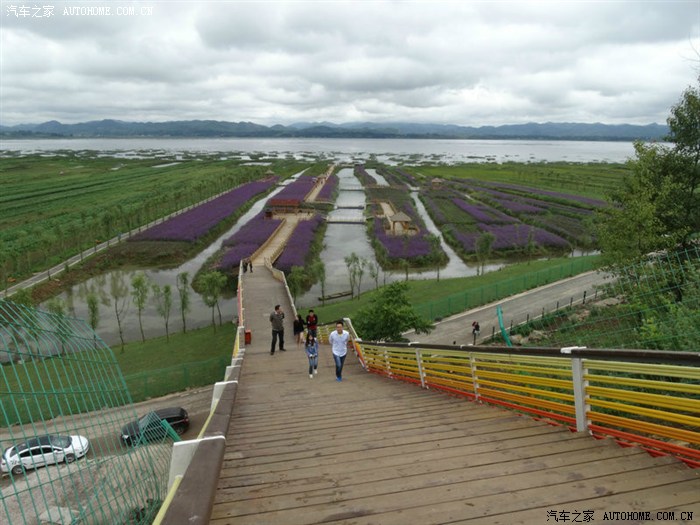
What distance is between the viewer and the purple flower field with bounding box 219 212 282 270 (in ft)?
115

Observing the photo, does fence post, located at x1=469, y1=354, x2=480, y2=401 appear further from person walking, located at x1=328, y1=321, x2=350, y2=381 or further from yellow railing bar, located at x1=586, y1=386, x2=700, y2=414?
person walking, located at x1=328, y1=321, x2=350, y2=381

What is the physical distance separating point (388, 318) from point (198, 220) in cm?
3676

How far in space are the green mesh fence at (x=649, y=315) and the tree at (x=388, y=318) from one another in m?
5.32

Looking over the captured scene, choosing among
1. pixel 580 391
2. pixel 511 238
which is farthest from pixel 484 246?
pixel 580 391

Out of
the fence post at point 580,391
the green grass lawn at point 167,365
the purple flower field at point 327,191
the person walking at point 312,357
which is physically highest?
the purple flower field at point 327,191

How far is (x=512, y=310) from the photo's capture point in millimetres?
24016

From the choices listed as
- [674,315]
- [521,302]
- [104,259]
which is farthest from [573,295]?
[104,259]

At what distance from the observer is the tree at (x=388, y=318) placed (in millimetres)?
17312

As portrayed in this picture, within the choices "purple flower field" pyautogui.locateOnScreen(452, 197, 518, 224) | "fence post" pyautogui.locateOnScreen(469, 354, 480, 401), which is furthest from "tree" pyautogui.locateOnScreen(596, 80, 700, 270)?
"purple flower field" pyautogui.locateOnScreen(452, 197, 518, 224)

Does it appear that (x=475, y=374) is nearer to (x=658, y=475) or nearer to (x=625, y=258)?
(x=658, y=475)

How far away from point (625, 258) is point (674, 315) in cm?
909

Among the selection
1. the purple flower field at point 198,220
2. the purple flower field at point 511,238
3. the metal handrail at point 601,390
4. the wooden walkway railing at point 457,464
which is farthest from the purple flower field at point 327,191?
the wooden walkway railing at point 457,464

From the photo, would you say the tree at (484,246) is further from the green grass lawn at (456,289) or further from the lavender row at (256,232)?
the lavender row at (256,232)

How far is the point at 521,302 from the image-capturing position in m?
25.1
